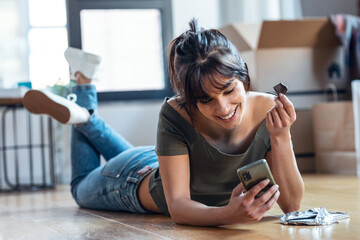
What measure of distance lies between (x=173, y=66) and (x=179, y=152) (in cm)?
20

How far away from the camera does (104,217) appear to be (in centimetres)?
170

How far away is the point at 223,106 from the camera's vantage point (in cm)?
122

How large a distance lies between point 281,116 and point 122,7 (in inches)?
92.6

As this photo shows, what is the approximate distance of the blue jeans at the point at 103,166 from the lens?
66.3 inches

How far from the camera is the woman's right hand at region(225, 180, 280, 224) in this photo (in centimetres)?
115

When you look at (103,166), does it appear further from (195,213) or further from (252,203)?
(252,203)

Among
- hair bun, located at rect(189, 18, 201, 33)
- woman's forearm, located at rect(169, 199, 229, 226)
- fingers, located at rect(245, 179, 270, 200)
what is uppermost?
hair bun, located at rect(189, 18, 201, 33)

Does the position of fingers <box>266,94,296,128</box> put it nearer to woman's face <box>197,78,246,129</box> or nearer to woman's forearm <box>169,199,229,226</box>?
woman's face <box>197,78,246,129</box>

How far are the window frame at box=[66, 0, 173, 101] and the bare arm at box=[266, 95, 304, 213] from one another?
2.11 meters

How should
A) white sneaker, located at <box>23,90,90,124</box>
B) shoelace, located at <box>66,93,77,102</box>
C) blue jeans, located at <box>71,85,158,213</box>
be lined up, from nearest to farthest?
blue jeans, located at <box>71,85,158,213</box> → white sneaker, located at <box>23,90,90,124</box> → shoelace, located at <box>66,93,77,102</box>

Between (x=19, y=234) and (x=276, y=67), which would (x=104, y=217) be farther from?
(x=276, y=67)

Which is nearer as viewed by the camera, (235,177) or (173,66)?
(173,66)

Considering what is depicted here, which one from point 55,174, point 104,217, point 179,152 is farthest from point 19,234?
point 55,174

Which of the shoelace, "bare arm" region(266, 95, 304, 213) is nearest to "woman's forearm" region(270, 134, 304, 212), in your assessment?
"bare arm" region(266, 95, 304, 213)
